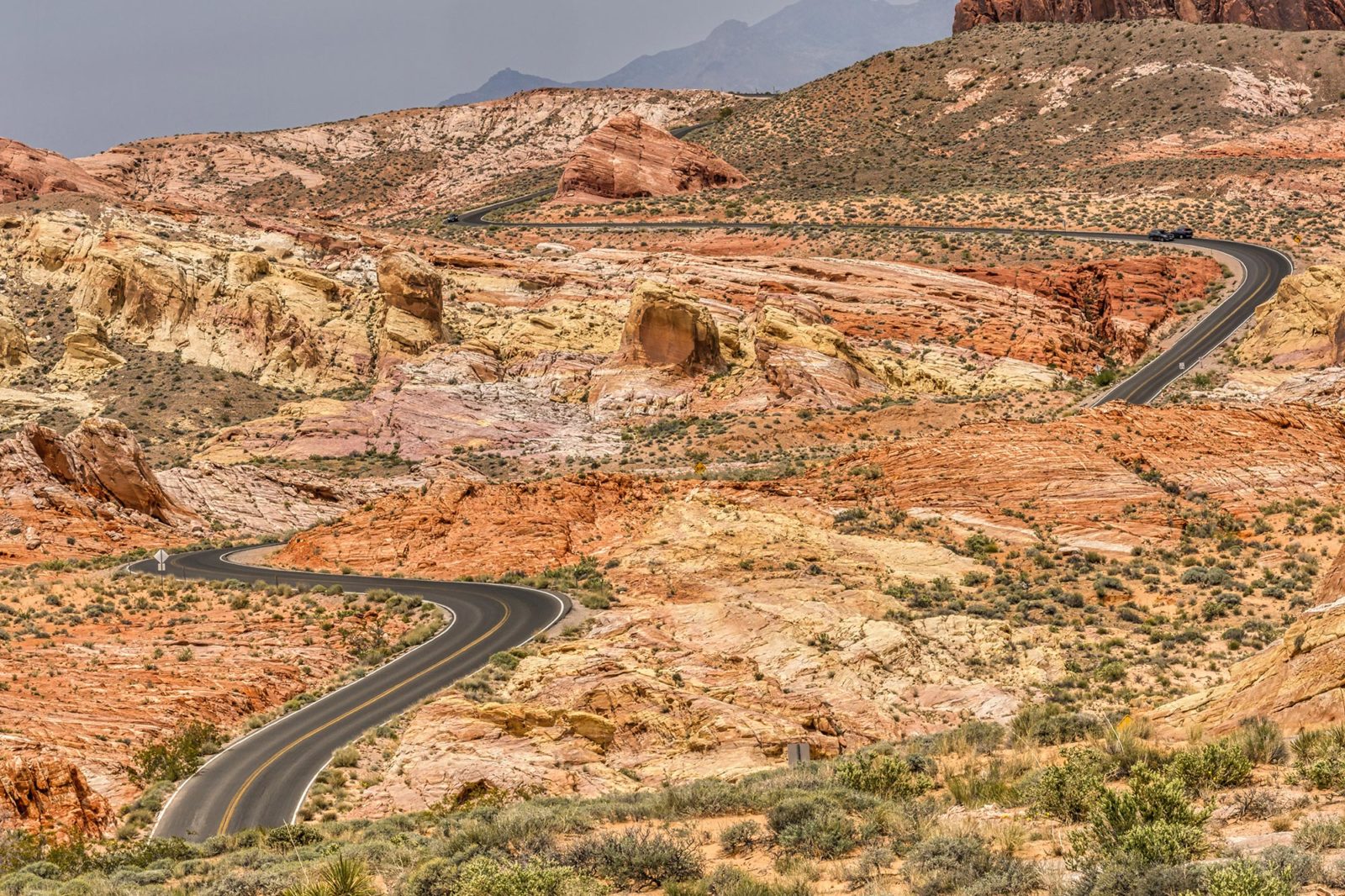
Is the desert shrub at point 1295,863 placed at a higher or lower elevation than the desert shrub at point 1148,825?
higher

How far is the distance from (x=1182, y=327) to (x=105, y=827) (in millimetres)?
64283

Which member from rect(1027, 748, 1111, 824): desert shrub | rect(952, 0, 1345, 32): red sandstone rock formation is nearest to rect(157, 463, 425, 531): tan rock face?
rect(1027, 748, 1111, 824): desert shrub

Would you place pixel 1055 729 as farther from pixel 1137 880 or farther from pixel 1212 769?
pixel 1137 880

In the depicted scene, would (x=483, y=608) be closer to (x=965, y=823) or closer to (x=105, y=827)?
(x=105, y=827)

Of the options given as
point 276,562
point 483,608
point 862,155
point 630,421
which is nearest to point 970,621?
point 483,608

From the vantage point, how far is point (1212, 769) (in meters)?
13.1

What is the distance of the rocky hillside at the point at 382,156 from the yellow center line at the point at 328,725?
104757mm

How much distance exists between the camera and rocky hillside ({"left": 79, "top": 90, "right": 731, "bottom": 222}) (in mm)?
137000

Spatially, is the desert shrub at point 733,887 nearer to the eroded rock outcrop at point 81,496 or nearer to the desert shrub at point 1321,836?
the desert shrub at point 1321,836

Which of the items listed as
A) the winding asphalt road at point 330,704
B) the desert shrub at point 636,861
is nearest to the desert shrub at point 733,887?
the desert shrub at point 636,861

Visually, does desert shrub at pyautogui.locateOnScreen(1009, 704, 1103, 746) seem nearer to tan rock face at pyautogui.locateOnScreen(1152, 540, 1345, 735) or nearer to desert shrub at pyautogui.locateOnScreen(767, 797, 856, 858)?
tan rock face at pyautogui.locateOnScreen(1152, 540, 1345, 735)

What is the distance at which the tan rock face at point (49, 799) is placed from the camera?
2064 cm

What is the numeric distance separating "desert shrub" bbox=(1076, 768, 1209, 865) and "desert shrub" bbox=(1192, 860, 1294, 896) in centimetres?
106

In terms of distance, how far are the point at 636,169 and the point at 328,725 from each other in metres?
91.4
